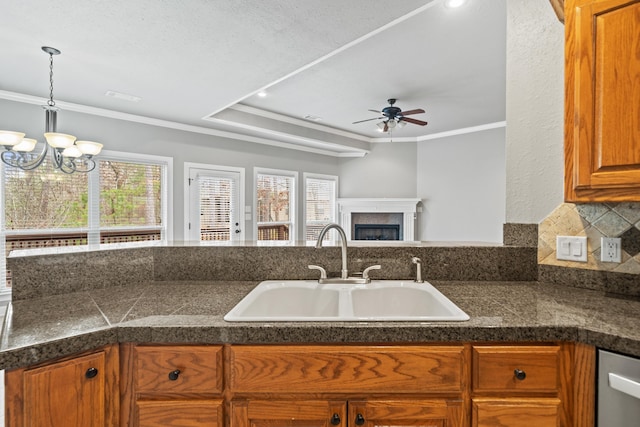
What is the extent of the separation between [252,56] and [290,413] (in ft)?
8.75

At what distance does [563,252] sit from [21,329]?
2.14 m

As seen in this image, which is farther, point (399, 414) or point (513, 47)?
point (513, 47)

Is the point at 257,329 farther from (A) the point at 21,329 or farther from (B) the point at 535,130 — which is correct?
(B) the point at 535,130

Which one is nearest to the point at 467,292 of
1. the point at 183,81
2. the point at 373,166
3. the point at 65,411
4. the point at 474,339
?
the point at 474,339

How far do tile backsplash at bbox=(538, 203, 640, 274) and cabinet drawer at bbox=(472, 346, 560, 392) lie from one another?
27.7 inches

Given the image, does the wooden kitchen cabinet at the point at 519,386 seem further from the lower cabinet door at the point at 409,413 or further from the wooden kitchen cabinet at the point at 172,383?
the wooden kitchen cabinet at the point at 172,383

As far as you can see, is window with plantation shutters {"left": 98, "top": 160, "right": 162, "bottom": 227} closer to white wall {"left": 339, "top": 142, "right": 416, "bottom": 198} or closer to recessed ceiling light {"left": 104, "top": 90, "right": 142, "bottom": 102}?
recessed ceiling light {"left": 104, "top": 90, "right": 142, "bottom": 102}

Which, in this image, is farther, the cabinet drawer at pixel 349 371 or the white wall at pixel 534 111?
the white wall at pixel 534 111

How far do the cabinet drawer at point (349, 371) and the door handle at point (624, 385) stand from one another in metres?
0.40

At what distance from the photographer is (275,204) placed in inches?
238

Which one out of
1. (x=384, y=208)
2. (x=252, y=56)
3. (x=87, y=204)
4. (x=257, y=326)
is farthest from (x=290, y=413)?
(x=384, y=208)

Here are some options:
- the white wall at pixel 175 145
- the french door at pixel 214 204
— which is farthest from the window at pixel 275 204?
the french door at pixel 214 204

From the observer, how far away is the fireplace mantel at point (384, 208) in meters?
6.18

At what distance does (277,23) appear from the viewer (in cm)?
226
